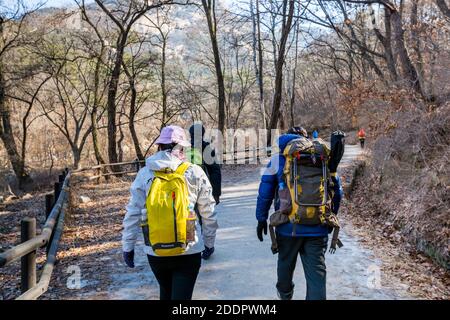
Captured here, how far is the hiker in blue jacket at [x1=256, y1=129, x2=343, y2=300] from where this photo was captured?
385cm

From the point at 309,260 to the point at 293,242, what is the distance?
221 millimetres

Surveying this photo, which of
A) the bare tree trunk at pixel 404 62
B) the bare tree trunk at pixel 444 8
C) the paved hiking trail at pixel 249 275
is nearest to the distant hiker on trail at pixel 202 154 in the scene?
the paved hiking trail at pixel 249 275

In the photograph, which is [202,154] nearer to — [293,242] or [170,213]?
[293,242]

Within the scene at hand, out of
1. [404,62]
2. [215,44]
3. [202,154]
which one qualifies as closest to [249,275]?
[202,154]

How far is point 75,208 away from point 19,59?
55.8 ft

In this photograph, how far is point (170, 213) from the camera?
→ 3.19m

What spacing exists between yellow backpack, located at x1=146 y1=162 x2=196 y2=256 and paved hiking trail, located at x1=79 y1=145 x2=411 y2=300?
2.00 m

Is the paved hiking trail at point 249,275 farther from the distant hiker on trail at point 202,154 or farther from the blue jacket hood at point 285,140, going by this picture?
the blue jacket hood at point 285,140

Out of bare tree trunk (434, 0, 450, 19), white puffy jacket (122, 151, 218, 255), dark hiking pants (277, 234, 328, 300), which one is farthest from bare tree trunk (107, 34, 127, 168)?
white puffy jacket (122, 151, 218, 255)

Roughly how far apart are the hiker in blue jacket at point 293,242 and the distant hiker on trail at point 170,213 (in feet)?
2.61

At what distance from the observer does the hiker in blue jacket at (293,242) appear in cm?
385

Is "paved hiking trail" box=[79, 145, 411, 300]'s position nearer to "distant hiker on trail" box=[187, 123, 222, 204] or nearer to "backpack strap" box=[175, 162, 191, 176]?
"distant hiker on trail" box=[187, 123, 222, 204]

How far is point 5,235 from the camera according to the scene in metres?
11.1
